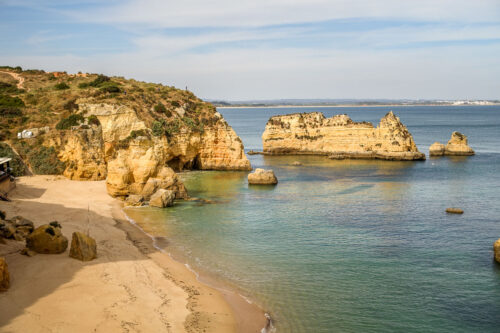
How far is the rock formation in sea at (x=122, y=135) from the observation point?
3544 cm

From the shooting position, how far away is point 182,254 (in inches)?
894

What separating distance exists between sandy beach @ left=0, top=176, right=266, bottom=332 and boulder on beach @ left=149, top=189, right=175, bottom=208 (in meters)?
8.41

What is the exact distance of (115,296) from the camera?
16031 mm

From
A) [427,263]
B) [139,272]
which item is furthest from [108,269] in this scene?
[427,263]

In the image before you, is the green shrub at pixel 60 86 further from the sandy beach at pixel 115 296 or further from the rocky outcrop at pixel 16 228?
the rocky outcrop at pixel 16 228

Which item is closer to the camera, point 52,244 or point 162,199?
point 52,244

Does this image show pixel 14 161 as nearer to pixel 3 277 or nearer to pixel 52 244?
pixel 52 244

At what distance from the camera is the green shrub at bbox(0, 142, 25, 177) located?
3803cm

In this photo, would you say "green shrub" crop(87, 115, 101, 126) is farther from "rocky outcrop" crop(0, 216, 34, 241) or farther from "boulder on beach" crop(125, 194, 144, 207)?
"rocky outcrop" crop(0, 216, 34, 241)

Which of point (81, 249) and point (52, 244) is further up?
point (52, 244)

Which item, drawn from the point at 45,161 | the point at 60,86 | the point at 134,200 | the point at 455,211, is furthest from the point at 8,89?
the point at 455,211

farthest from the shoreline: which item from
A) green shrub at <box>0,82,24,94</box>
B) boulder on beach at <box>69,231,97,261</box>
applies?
green shrub at <box>0,82,24,94</box>

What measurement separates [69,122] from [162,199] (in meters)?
17.3

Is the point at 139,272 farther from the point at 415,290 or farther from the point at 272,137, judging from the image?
the point at 272,137
